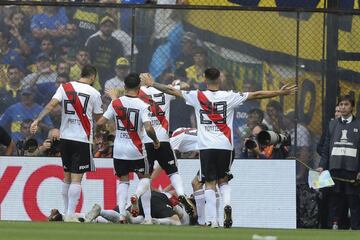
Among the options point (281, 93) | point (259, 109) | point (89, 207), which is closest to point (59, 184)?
point (89, 207)

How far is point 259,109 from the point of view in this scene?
2189cm

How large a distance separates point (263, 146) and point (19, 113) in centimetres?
410

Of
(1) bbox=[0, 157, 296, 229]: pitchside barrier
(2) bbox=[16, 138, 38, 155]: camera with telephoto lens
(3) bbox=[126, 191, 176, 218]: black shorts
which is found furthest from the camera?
(1) bbox=[0, 157, 296, 229]: pitchside barrier

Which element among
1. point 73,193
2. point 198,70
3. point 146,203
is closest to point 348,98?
point 198,70

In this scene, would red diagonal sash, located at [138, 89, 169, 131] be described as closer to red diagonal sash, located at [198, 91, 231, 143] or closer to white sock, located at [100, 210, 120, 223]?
white sock, located at [100, 210, 120, 223]

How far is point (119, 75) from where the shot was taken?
21.9 metres

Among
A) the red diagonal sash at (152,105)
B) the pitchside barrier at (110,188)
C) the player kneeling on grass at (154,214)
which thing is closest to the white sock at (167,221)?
the player kneeling on grass at (154,214)

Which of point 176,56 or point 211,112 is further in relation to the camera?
point 176,56

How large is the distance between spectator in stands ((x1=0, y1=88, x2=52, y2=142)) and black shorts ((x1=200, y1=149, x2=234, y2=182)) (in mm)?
4402

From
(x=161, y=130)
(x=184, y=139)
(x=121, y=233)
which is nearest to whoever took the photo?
(x=121, y=233)

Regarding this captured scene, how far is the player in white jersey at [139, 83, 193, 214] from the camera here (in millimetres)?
19812

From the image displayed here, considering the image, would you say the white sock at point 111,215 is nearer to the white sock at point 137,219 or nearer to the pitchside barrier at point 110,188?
the white sock at point 137,219

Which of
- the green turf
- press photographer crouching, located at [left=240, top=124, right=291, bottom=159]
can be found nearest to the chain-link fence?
press photographer crouching, located at [left=240, top=124, right=291, bottom=159]

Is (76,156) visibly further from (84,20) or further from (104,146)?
(84,20)
